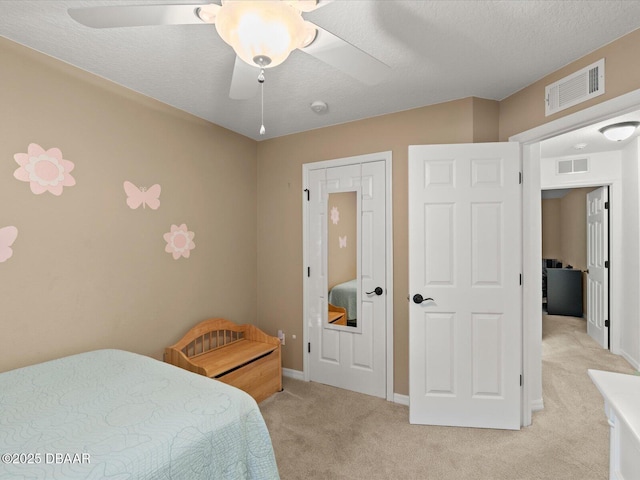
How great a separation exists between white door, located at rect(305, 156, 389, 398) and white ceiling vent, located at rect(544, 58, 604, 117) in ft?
4.00

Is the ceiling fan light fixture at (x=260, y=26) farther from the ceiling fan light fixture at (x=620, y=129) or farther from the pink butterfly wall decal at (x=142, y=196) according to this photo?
the ceiling fan light fixture at (x=620, y=129)

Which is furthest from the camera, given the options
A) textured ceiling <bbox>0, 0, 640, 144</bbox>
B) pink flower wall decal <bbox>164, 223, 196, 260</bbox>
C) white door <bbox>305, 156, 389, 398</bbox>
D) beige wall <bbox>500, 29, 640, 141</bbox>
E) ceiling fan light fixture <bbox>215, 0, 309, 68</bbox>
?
white door <bbox>305, 156, 389, 398</bbox>

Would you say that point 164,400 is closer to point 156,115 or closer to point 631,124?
point 156,115

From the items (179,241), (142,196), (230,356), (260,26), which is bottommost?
(230,356)

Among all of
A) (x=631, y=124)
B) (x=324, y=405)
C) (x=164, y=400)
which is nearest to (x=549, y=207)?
(x=631, y=124)

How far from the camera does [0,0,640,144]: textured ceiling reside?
5.22 ft

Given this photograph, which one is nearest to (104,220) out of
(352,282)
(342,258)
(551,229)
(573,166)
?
(342,258)

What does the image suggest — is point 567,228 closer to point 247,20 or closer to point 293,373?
Result: point 293,373

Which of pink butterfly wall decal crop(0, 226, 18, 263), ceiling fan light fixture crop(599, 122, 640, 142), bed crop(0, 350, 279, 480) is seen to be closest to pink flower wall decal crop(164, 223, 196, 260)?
pink butterfly wall decal crop(0, 226, 18, 263)

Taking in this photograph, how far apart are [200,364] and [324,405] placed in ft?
3.49

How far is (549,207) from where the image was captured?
7188mm

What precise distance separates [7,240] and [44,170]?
45 cm

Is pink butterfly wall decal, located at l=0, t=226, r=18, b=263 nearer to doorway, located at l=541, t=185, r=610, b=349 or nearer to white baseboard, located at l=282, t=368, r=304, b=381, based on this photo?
white baseboard, located at l=282, t=368, r=304, b=381

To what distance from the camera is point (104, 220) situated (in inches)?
90.0
